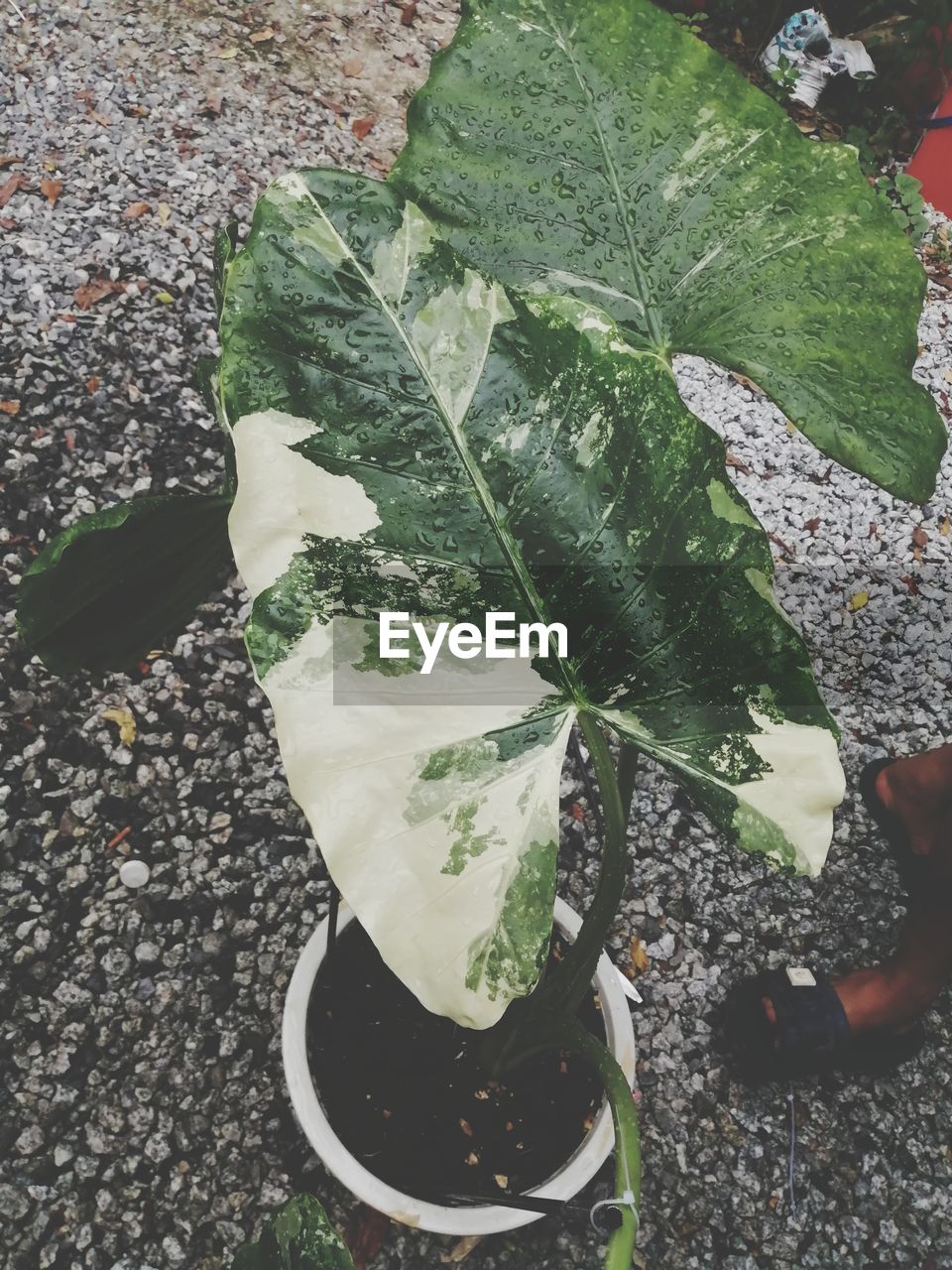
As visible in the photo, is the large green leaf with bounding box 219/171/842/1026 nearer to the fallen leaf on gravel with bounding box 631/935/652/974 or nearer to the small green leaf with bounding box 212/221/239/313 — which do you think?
the small green leaf with bounding box 212/221/239/313

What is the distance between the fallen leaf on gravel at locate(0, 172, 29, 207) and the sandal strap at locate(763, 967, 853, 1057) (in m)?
2.04

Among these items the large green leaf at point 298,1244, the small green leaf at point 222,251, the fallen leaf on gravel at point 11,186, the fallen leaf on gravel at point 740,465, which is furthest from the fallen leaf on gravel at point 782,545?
the fallen leaf on gravel at point 11,186

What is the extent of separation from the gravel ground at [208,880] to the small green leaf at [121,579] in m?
0.66

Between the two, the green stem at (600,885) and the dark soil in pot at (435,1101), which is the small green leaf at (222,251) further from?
the dark soil in pot at (435,1101)

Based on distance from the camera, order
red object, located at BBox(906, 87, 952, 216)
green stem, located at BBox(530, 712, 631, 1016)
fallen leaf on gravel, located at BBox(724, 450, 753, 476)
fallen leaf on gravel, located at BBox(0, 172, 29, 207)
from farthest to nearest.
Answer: red object, located at BBox(906, 87, 952, 216) → fallen leaf on gravel, located at BBox(724, 450, 753, 476) → fallen leaf on gravel, located at BBox(0, 172, 29, 207) → green stem, located at BBox(530, 712, 631, 1016)

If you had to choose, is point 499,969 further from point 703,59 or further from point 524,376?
point 703,59

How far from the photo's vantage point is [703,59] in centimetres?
86

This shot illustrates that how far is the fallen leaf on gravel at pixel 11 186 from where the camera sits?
1.88 meters

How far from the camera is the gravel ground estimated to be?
122 centimetres

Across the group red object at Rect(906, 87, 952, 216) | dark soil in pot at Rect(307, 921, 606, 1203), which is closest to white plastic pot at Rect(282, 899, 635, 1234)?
dark soil in pot at Rect(307, 921, 606, 1203)

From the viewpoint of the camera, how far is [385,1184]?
973mm

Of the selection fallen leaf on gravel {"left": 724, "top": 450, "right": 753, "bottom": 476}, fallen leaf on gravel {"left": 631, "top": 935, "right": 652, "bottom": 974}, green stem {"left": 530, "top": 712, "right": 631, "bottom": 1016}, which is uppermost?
green stem {"left": 530, "top": 712, "right": 631, "bottom": 1016}

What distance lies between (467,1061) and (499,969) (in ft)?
1.80

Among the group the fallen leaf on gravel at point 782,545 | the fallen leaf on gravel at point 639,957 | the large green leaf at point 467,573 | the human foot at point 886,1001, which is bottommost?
the fallen leaf on gravel at point 639,957
